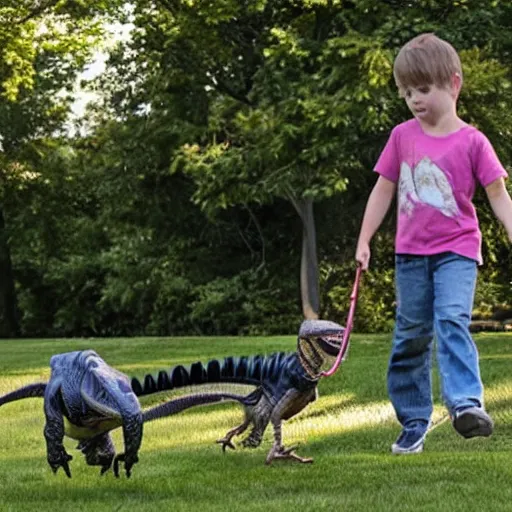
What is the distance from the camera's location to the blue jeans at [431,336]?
5.11 meters

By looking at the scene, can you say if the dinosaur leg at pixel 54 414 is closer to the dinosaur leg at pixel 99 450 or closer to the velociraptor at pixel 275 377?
the dinosaur leg at pixel 99 450

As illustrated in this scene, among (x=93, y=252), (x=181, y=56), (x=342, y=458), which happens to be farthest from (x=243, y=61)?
(x=342, y=458)

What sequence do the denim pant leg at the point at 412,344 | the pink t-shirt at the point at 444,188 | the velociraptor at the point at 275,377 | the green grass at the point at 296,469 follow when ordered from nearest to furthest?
the green grass at the point at 296,469 < the pink t-shirt at the point at 444,188 < the velociraptor at the point at 275,377 < the denim pant leg at the point at 412,344

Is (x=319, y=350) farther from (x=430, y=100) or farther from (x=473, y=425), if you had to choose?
(x=430, y=100)

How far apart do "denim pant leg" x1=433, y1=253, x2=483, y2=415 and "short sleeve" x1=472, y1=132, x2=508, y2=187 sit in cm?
37

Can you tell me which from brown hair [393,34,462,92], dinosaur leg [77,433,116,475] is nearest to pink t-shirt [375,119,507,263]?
brown hair [393,34,462,92]


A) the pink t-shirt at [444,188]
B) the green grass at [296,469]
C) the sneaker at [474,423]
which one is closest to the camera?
the sneaker at [474,423]

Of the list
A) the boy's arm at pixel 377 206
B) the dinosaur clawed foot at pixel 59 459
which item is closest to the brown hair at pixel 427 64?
the boy's arm at pixel 377 206

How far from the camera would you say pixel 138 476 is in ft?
19.4

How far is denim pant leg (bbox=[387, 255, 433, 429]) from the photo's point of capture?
17.8ft

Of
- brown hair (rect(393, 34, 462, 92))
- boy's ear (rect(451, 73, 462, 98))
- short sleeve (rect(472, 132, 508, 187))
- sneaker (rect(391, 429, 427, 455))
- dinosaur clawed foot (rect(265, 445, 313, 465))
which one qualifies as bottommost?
sneaker (rect(391, 429, 427, 455))

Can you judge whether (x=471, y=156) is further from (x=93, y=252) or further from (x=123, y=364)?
(x=93, y=252)

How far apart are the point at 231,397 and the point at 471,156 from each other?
1596 millimetres

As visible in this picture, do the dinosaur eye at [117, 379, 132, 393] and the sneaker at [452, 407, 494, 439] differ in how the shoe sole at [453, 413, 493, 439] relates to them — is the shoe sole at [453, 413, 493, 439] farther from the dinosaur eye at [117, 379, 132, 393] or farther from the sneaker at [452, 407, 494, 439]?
the dinosaur eye at [117, 379, 132, 393]
